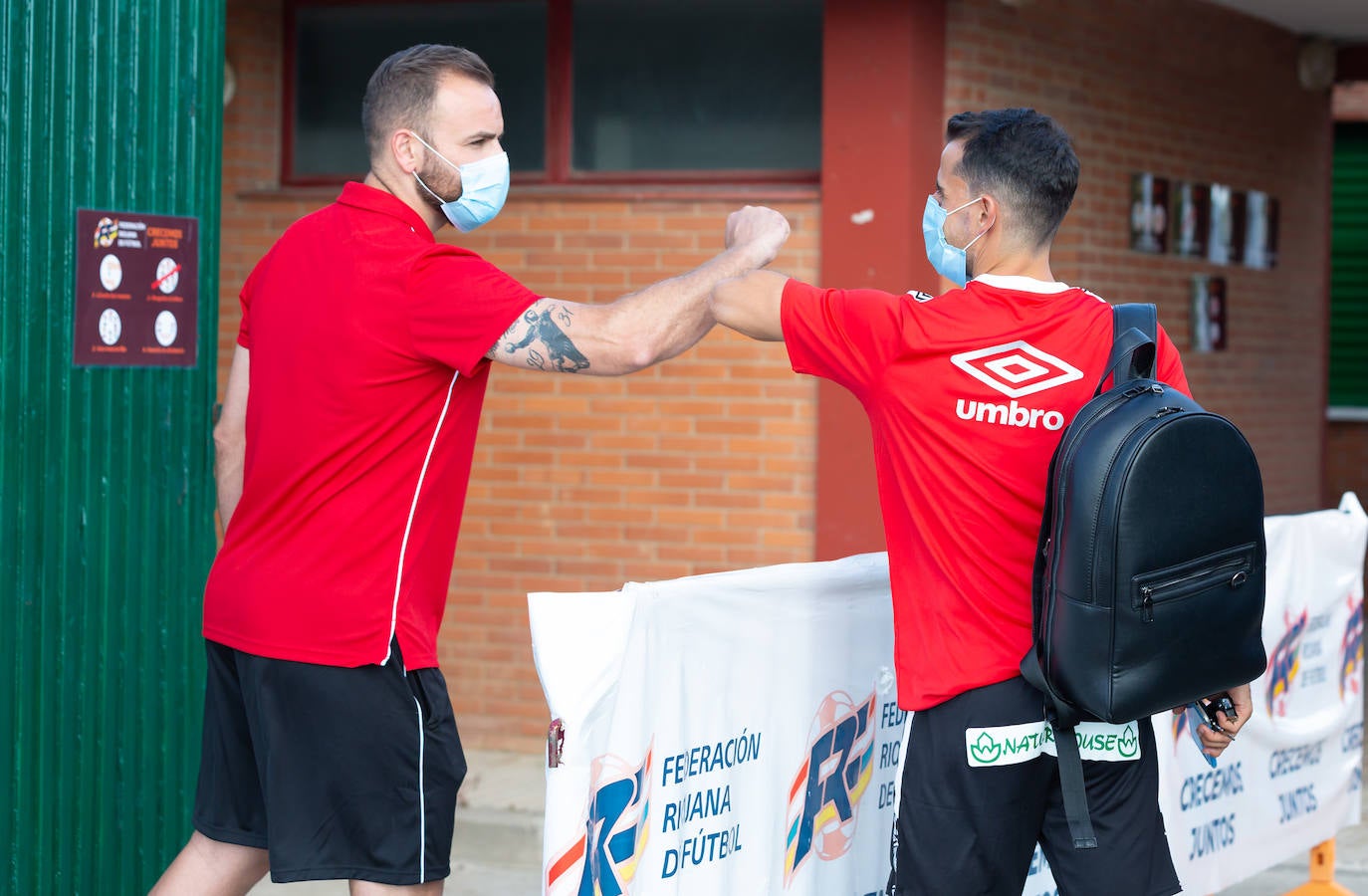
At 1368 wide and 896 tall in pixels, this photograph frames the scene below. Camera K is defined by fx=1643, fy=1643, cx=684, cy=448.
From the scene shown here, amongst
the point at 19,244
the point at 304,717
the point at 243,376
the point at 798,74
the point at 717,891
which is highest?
the point at 798,74

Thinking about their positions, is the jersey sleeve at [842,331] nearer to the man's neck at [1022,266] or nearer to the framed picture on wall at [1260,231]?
the man's neck at [1022,266]

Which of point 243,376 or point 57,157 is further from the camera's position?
point 57,157

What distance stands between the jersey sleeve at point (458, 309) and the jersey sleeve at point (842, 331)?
50 cm

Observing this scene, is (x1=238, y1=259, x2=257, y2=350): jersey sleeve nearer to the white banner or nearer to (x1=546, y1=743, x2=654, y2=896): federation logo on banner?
the white banner

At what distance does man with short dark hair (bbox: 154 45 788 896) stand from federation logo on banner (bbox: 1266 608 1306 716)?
268cm

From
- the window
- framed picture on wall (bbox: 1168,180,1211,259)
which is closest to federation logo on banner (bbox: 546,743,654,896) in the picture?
the window

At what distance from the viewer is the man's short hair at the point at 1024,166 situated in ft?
9.82

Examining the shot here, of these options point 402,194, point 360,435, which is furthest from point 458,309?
point 402,194

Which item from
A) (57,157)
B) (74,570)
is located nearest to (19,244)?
(57,157)

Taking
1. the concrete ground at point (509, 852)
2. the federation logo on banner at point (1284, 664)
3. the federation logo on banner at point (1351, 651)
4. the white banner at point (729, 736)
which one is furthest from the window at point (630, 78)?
the white banner at point (729, 736)

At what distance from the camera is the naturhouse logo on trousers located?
2865 mm

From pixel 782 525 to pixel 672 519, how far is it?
535 millimetres

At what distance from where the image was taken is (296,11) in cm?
840

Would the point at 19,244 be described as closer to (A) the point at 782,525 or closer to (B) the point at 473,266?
(B) the point at 473,266
